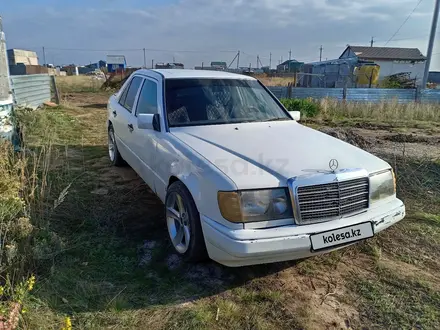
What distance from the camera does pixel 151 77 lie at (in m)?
4.08

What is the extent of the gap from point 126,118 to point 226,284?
2709 millimetres

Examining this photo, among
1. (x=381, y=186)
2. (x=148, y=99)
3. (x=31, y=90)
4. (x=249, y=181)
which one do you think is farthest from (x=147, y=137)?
(x=31, y=90)

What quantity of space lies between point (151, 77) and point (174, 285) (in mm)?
2510

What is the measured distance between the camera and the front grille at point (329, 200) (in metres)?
2.32

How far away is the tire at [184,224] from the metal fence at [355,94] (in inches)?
461

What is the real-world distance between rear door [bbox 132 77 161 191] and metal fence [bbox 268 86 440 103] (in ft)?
34.7

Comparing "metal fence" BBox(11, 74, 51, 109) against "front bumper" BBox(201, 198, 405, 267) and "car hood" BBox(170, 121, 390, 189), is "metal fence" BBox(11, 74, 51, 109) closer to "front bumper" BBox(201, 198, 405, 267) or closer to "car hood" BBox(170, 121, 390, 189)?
"car hood" BBox(170, 121, 390, 189)

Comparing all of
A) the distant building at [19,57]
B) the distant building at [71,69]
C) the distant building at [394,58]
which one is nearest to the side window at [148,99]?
the distant building at [19,57]

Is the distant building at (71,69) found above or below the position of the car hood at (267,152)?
above

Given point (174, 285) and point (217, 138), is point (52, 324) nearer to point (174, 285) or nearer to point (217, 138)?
point (174, 285)

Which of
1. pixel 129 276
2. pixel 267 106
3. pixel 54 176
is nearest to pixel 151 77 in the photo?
pixel 267 106

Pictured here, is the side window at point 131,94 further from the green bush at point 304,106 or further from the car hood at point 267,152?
the green bush at point 304,106

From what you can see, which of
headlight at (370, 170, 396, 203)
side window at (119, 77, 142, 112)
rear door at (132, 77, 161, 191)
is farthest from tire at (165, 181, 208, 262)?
side window at (119, 77, 142, 112)

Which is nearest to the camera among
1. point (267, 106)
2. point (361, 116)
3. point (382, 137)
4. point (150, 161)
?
point (150, 161)
